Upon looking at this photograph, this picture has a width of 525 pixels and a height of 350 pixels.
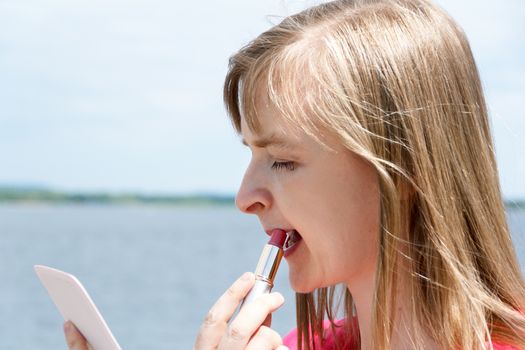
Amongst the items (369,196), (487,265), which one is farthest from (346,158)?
(487,265)

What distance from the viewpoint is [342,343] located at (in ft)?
7.65

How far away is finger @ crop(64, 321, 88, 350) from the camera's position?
2115 mm

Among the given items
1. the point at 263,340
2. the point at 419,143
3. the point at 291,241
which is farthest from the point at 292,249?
the point at 419,143

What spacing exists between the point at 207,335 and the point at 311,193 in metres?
0.37

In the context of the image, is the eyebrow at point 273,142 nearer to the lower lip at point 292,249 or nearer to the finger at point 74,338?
the lower lip at point 292,249

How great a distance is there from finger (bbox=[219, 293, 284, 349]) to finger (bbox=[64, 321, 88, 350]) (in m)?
0.42

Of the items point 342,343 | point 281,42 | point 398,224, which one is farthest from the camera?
point 342,343

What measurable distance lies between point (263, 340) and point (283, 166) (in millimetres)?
359

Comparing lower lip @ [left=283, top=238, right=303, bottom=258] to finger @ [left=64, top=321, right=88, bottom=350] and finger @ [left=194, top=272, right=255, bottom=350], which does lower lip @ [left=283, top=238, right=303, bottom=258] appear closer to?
finger @ [left=194, top=272, right=255, bottom=350]

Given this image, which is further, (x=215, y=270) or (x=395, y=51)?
(x=215, y=270)

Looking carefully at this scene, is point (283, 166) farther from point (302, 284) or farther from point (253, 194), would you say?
point (302, 284)

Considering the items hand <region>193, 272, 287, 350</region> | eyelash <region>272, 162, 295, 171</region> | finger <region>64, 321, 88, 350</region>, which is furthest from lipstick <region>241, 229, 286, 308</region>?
finger <region>64, 321, 88, 350</region>

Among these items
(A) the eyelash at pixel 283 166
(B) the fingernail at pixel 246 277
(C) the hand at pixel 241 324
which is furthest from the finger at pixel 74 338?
(A) the eyelash at pixel 283 166

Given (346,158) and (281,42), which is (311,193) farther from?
(281,42)
